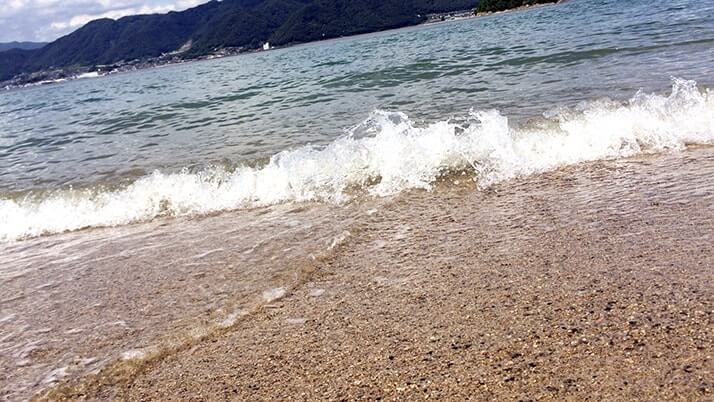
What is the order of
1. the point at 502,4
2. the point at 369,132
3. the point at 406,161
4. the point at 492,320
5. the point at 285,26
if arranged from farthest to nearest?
the point at 285,26 → the point at 502,4 → the point at 369,132 → the point at 406,161 → the point at 492,320

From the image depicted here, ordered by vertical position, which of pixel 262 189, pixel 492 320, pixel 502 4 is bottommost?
pixel 492 320

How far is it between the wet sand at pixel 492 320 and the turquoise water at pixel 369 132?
2157 millimetres

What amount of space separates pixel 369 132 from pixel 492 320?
312 inches

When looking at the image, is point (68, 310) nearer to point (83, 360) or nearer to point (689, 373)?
point (83, 360)

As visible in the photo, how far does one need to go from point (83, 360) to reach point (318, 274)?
1.82m

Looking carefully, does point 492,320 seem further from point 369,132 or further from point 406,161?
point 369,132

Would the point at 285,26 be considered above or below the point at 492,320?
above

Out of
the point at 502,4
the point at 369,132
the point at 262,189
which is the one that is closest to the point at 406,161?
the point at 262,189

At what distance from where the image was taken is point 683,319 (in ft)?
8.89

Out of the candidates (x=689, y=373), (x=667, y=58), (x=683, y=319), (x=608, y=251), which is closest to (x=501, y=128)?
(x=608, y=251)

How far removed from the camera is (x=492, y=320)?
3039 millimetres

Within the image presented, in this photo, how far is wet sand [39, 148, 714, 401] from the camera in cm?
249

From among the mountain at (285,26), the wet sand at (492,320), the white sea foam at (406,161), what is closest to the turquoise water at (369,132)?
the white sea foam at (406,161)

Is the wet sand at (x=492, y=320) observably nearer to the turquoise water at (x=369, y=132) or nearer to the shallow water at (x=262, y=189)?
the shallow water at (x=262, y=189)
